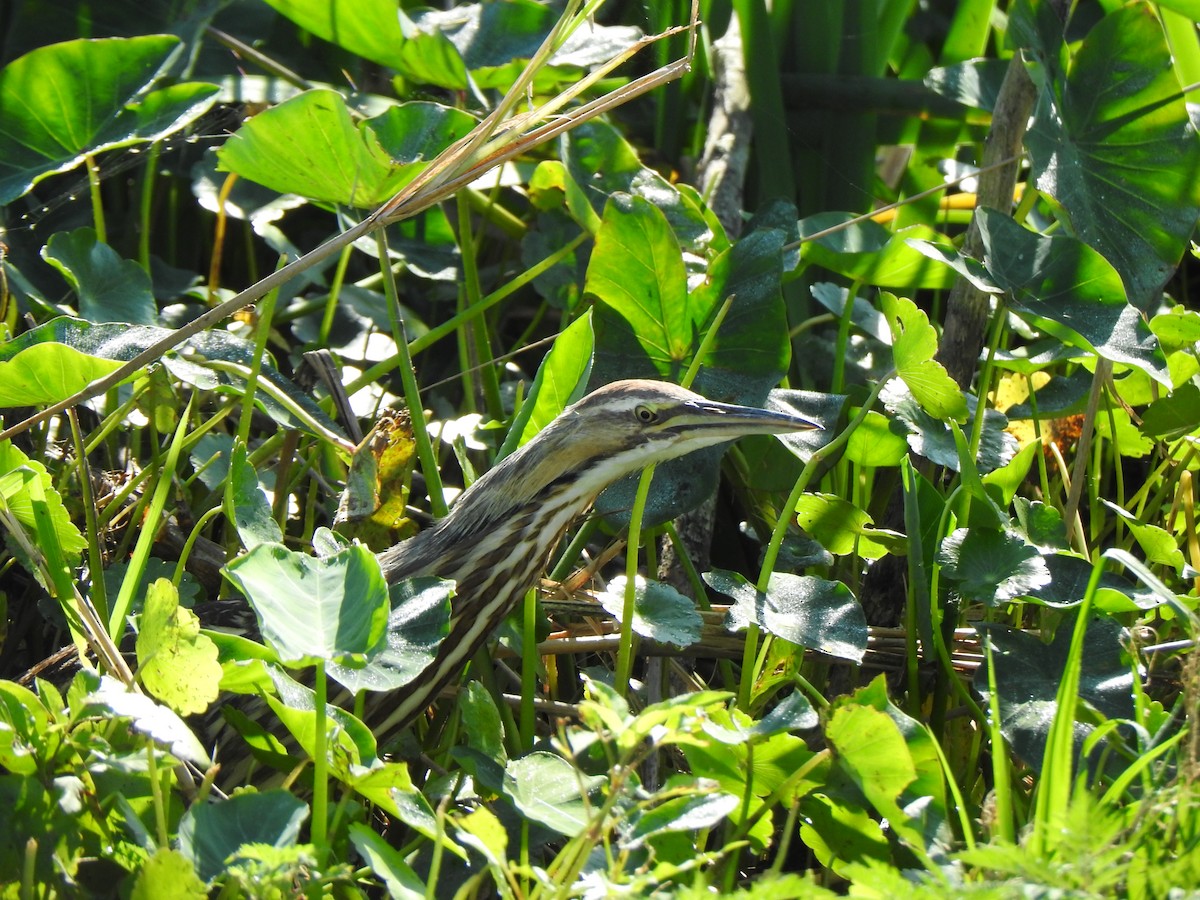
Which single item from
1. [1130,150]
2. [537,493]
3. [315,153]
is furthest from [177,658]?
[1130,150]

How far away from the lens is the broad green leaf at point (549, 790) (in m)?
1.34

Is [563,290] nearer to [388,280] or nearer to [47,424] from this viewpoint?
[388,280]

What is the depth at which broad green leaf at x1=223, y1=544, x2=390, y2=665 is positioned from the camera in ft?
4.06

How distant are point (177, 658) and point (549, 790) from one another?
41 cm

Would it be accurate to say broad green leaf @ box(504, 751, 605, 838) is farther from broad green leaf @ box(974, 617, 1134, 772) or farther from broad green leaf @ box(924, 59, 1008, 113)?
broad green leaf @ box(924, 59, 1008, 113)

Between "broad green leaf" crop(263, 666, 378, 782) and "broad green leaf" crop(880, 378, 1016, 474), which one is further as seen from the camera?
"broad green leaf" crop(880, 378, 1016, 474)

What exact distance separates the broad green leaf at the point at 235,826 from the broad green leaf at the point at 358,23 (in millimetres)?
1474

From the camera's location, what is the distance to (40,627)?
2090mm

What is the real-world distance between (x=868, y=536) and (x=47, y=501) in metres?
1.08

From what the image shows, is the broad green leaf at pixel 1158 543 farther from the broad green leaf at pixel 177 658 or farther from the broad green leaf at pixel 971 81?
the broad green leaf at pixel 177 658

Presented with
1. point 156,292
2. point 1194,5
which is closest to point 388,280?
point 156,292

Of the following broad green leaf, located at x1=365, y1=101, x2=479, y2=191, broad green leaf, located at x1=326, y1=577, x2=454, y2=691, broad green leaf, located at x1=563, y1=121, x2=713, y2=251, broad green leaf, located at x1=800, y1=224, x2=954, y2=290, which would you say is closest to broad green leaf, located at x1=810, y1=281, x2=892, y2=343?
broad green leaf, located at x1=800, y1=224, x2=954, y2=290

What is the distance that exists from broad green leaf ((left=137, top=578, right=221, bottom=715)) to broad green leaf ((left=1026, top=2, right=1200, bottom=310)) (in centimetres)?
148

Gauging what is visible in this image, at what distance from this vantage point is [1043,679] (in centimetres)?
171
